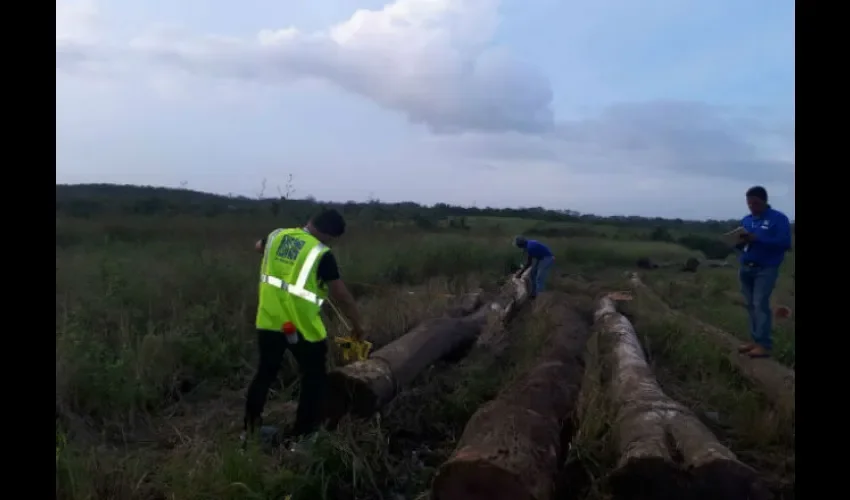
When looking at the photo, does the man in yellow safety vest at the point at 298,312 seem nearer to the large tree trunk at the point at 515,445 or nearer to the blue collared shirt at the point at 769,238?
the large tree trunk at the point at 515,445

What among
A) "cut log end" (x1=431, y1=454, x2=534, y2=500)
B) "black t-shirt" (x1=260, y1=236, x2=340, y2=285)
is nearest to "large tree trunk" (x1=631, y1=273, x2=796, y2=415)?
"cut log end" (x1=431, y1=454, x2=534, y2=500)

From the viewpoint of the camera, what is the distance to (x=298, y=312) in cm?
446

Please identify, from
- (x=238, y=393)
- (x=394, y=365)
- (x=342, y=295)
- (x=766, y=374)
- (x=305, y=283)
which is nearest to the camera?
(x=305, y=283)

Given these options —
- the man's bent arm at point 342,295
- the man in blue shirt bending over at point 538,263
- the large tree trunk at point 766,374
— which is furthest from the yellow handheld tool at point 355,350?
the man in blue shirt bending over at point 538,263

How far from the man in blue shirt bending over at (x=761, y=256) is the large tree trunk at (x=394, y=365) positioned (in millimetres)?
2652

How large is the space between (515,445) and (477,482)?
12.5 inches

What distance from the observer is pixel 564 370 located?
16.3ft

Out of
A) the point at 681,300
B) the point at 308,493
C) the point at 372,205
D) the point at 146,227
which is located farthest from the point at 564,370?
the point at 372,205

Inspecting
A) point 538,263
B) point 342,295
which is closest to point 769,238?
point 342,295

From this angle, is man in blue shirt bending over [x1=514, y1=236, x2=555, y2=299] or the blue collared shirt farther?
man in blue shirt bending over [x1=514, y1=236, x2=555, y2=299]

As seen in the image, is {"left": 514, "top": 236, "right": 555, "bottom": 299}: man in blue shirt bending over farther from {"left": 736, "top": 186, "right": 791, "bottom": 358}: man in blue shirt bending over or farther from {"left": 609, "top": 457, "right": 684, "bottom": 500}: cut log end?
{"left": 609, "top": 457, "right": 684, "bottom": 500}: cut log end

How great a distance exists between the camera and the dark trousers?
4.43 metres

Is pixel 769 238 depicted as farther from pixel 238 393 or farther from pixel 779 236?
pixel 238 393

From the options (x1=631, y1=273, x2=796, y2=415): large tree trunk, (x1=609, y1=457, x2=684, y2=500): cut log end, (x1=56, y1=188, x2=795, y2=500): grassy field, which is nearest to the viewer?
(x1=609, y1=457, x2=684, y2=500): cut log end
